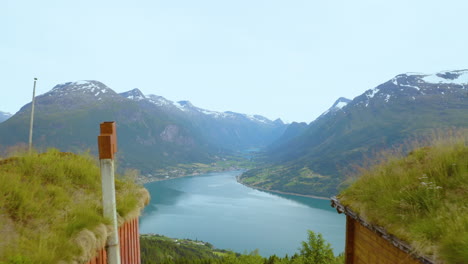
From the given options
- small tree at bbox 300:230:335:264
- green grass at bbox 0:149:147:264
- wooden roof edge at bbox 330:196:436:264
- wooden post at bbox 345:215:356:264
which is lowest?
small tree at bbox 300:230:335:264

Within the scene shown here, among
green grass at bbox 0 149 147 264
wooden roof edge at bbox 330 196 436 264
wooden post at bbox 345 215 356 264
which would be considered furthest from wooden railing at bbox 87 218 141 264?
wooden post at bbox 345 215 356 264

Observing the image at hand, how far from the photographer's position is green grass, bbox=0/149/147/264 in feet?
12.5

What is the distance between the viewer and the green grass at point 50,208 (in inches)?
150

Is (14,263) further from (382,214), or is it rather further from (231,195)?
(231,195)

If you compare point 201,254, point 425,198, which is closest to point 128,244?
point 425,198

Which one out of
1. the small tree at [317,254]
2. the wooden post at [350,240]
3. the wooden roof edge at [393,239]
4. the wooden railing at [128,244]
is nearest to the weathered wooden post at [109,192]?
the wooden railing at [128,244]

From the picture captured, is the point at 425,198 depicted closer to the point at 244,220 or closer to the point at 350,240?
the point at 350,240

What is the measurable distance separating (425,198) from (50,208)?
21.0ft

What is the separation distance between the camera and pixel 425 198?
4.77 meters

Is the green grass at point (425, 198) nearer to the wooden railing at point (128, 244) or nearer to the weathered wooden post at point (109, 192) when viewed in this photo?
the weathered wooden post at point (109, 192)

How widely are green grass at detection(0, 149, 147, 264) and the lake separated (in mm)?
62710

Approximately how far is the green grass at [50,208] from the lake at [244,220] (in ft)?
206

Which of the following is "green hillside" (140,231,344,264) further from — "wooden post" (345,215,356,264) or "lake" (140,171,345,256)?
"wooden post" (345,215,356,264)

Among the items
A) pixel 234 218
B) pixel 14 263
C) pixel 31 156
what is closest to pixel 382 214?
pixel 14 263
